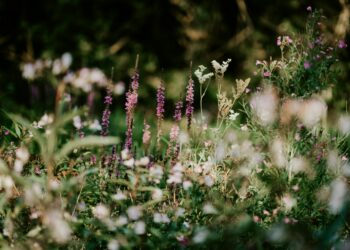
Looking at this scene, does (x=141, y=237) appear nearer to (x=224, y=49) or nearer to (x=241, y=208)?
(x=241, y=208)

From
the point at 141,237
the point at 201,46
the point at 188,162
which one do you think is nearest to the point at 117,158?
the point at 188,162

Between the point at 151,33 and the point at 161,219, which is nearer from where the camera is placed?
the point at 161,219

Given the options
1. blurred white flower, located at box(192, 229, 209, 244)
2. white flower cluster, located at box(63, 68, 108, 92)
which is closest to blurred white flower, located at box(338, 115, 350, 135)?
blurred white flower, located at box(192, 229, 209, 244)

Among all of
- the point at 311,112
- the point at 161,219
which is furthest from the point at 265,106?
the point at 161,219

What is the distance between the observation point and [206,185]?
2.77 meters

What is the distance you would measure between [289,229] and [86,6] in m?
6.51

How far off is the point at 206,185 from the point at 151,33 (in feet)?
19.9

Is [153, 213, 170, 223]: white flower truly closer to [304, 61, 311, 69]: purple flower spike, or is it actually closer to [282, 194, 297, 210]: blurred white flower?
[282, 194, 297, 210]: blurred white flower

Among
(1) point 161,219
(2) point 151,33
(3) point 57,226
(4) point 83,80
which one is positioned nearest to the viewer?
(3) point 57,226

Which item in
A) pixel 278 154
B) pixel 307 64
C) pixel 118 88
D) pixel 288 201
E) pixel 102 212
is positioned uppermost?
pixel 118 88

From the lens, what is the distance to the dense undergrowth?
7.55 feet

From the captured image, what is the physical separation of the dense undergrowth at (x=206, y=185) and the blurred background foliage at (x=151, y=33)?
4343 mm

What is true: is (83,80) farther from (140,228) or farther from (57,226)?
(57,226)

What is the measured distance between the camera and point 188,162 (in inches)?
122
